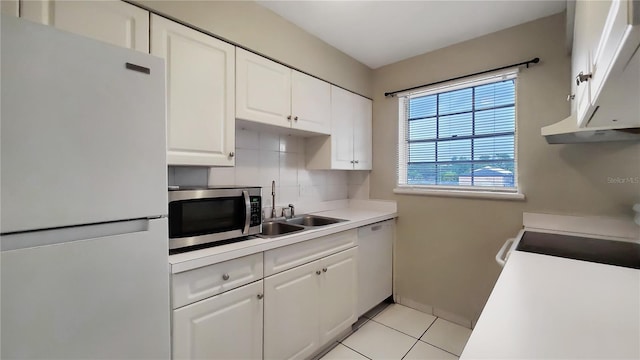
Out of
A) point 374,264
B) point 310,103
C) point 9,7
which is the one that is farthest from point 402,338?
point 9,7

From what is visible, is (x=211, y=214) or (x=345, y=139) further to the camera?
(x=345, y=139)

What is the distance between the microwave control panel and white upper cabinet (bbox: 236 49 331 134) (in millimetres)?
518

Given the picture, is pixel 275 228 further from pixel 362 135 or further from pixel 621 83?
pixel 621 83

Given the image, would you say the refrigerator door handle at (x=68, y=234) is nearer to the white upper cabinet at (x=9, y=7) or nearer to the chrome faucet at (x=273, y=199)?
the white upper cabinet at (x=9, y=7)

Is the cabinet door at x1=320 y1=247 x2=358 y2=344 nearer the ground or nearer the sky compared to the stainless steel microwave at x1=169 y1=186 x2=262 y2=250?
nearer the ground

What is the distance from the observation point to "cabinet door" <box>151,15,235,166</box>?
1.36 m

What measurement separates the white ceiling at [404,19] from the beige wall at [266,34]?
0.08 metres

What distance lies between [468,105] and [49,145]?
2698 mm

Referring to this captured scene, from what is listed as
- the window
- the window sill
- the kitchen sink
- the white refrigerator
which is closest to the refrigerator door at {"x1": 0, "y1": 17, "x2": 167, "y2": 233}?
the white refrigerator

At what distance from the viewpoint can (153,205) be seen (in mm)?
980

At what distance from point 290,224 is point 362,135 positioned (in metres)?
1.24

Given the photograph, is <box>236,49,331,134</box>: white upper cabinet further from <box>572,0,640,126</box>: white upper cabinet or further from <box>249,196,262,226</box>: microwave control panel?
<box>572,0,640,126</box>: white upper cabinet

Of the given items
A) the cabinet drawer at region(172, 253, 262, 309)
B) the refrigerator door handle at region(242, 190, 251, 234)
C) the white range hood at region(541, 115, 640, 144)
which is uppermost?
the white range hood at region(541, 115, 640, 144)

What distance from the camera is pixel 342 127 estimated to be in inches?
97.6
